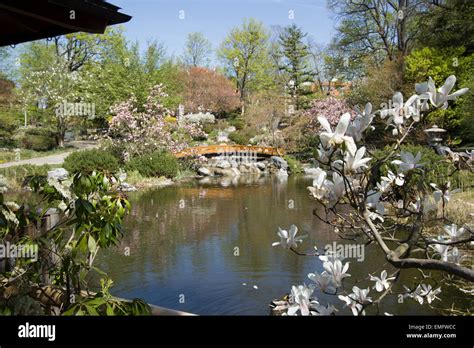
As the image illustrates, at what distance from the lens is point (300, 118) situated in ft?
76.5

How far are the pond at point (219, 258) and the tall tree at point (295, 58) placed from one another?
53.2 ft

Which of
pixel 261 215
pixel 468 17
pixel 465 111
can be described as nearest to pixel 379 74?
pixel 468 17

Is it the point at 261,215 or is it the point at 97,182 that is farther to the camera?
the point at 261,215

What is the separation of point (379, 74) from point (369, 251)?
43.2 ft

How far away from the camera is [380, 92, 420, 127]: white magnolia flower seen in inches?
57.7

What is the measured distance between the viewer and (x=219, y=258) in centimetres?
663

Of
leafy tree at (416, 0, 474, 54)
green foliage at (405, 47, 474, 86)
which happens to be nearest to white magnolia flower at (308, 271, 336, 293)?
green foliage at (405, 47, 474, 86)

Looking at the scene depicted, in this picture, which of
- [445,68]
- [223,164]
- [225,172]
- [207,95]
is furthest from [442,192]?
[207,95]

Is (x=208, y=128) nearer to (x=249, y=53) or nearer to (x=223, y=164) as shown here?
(x=249, y=53)

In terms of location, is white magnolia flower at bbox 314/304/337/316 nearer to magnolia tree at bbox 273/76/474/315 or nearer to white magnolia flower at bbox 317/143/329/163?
magnolia tree at bbox 273/76/474/315

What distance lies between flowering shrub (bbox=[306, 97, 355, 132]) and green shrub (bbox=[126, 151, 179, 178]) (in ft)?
28.1

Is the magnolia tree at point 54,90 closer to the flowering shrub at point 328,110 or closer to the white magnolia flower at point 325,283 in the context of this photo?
the flowering shrub at point 328,110

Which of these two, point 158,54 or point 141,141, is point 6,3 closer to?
point 141,141

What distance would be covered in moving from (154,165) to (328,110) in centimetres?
1015
